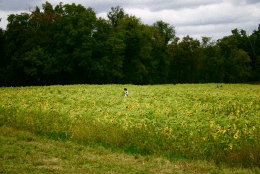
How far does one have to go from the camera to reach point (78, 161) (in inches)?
244

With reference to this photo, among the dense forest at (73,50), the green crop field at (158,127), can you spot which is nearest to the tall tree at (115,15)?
the dense forest at (73,50)

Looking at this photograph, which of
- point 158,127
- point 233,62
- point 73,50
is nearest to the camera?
point 158,127

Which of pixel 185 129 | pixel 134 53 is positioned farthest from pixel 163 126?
pixel 134 53

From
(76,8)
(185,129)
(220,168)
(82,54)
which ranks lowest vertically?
(220,168)

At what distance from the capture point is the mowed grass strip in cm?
564

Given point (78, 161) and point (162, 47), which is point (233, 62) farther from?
point (78, 161)

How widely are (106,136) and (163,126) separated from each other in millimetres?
2169

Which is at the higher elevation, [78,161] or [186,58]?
[186,58]

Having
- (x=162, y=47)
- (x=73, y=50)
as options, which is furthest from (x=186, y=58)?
(x=73, y=50)

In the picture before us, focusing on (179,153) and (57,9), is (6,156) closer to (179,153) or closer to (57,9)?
(179,153)

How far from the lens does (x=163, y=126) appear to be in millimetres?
8664

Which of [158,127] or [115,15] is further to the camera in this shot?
[115,15]

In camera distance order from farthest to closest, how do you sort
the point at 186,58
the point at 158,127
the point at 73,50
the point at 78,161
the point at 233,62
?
the point at 186,58
the point at 233,62
the point at 73,50
the point at 158,127
the point at 78,161

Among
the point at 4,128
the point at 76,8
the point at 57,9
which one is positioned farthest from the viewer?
the point at 57,9
